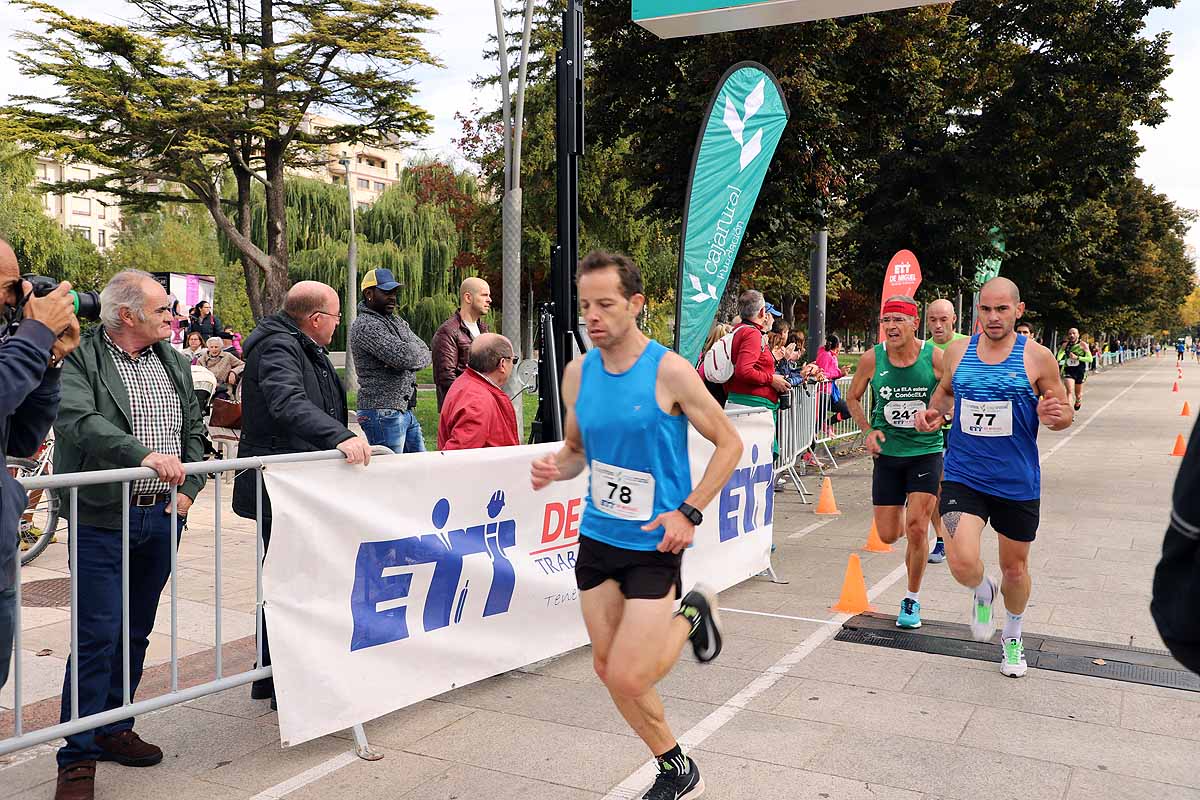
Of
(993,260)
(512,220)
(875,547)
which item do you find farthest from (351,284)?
(875,547)

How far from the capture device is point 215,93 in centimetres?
2459

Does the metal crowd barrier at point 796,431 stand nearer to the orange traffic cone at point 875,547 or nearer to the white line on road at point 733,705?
the orange traffic cone at point 875,547

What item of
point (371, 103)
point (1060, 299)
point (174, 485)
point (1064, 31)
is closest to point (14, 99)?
point (371, 103)

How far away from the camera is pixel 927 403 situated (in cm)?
613

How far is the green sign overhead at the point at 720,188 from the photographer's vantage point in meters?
8.95

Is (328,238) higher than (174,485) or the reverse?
higher

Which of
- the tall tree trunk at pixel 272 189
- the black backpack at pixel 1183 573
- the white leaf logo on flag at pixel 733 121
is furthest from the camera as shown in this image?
the tall tree trunk at pixel 272 189

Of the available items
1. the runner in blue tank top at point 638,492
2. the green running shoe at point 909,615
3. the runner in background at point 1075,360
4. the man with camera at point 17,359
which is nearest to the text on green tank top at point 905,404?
the green running shoe at point 909,615

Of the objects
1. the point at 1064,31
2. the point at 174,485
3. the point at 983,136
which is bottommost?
the point at 174,485

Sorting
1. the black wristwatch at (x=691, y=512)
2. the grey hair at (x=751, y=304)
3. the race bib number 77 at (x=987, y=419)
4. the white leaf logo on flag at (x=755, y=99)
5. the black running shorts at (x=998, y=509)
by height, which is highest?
the white leaf logo on flag at (x=755, y=99)

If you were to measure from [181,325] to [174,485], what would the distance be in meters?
17.7

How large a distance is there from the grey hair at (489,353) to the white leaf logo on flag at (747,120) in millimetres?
4728

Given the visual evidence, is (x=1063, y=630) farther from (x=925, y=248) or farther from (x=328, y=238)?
(x=328, y=238)

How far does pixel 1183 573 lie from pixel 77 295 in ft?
9.95
